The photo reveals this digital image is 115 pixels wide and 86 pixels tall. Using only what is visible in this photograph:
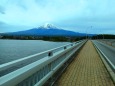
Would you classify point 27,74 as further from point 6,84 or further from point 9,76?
point 6,84

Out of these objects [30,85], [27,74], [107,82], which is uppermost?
[27,74]

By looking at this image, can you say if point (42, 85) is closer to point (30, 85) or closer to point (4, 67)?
point (30, 85)

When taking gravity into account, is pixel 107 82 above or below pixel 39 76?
below

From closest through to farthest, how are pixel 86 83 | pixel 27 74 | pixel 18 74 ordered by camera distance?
pixel 18 74
pixel 27 74
pixel 86 83

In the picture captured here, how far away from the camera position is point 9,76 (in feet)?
15.2

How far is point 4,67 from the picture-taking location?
4426 mm

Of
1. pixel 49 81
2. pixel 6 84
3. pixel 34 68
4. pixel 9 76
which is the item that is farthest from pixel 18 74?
pixel 49 81

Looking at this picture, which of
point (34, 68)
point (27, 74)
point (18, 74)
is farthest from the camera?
point (34, 68)

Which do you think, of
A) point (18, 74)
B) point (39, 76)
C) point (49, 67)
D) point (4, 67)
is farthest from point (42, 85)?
point (4, 67)

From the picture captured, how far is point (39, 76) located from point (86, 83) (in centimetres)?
216

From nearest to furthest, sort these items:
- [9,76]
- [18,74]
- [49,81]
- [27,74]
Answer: [9,76], [18,74], [27,74], [49,81]

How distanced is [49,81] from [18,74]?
351 cm

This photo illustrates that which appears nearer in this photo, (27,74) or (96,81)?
(27,74)

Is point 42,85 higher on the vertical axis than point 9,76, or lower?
lower
